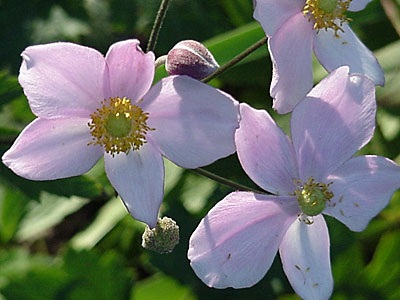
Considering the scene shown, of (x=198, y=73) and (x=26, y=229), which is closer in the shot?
(x=198, y=73)

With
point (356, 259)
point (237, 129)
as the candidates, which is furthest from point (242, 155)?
point (356, 259)

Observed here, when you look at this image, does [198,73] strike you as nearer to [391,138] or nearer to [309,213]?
[309,213]

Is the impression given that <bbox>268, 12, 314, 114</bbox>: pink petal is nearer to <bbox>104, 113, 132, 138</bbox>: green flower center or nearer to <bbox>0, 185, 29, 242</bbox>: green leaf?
<bbox>104, 113, 132, 138</bbox>: green flower center

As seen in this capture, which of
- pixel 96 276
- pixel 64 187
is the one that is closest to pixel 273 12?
pixel 64 187

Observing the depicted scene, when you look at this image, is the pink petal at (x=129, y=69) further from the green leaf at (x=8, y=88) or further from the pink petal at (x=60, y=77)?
the green leaf at (x=8, y=88)

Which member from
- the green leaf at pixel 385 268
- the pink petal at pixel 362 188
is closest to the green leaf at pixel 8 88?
the pink petal at pixel 362 188

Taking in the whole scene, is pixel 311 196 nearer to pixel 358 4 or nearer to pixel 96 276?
pixel 358 4
